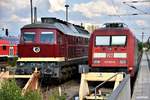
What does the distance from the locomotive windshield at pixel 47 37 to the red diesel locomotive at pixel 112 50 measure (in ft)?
7.22

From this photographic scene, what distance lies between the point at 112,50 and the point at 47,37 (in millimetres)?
3647

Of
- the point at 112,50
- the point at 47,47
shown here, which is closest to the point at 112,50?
the point at 112,50

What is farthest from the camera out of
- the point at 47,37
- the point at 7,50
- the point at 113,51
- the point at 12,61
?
the point at 7,50

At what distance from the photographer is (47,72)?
24.6 m

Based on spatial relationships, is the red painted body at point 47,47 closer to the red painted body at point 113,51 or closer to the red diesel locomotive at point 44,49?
the red diesel locomotive at point 44,49

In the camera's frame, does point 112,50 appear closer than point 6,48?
Yes

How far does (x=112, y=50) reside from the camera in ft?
80.3

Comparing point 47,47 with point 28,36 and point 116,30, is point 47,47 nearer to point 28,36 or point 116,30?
point 28,36

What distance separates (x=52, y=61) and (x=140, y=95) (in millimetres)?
7864

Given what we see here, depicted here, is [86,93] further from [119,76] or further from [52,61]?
[52,61]

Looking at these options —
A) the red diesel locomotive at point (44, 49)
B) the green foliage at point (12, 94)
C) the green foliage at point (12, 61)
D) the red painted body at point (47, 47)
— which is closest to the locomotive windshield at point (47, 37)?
the red diesel locomotive at point (44, 49)

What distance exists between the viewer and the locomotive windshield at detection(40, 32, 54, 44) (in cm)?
2542

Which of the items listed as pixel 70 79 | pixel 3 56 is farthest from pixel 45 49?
pixel 3 56

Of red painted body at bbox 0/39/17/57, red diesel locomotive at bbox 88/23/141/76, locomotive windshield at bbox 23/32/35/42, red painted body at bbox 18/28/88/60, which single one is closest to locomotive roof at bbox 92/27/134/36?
red diesel locomotive at bbox 88/23/141/76
